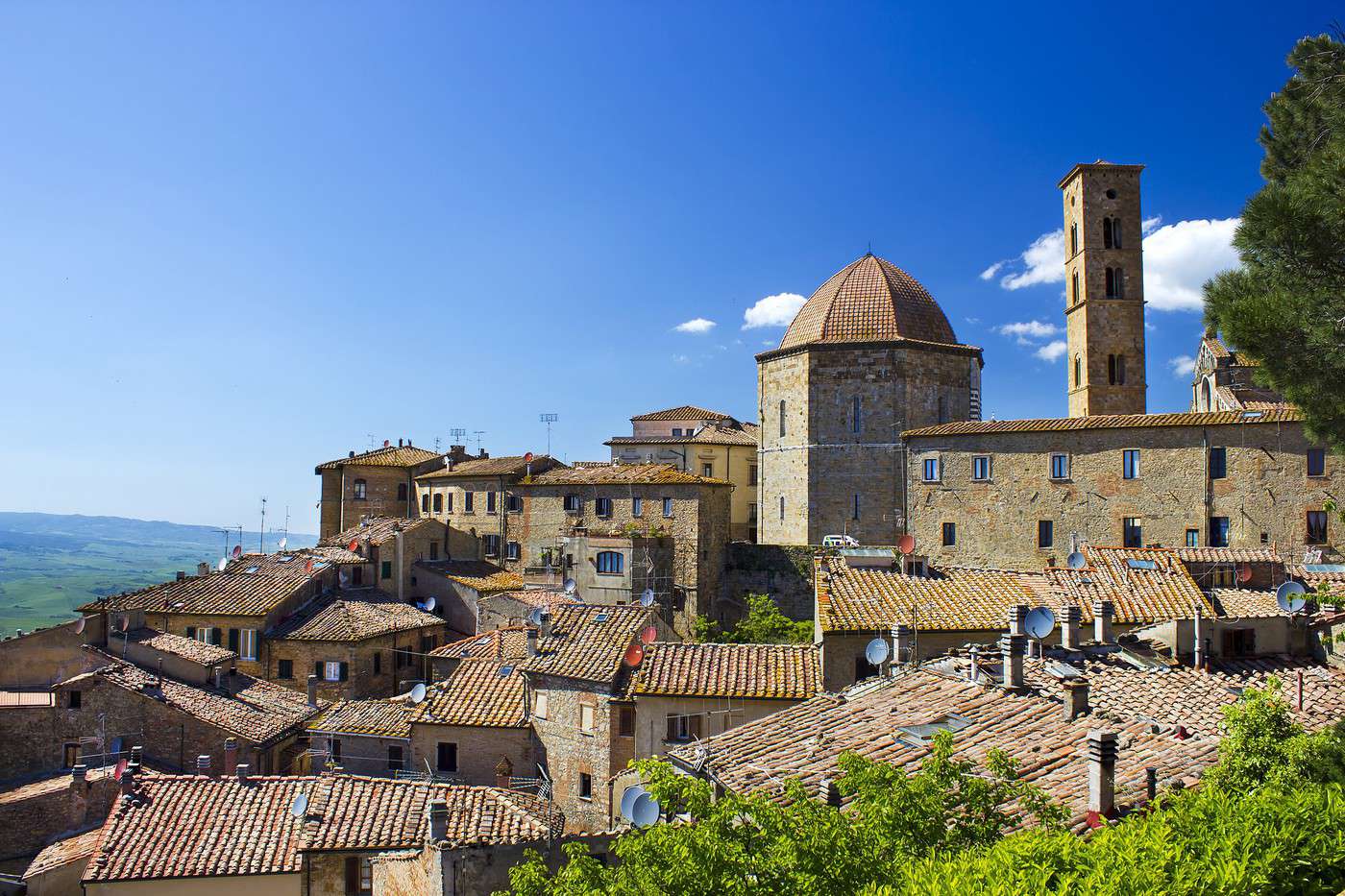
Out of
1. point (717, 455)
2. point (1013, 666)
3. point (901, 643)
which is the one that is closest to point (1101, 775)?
point (1013, 666)

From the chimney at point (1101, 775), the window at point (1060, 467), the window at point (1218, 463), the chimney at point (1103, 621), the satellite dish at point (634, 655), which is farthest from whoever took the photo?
the window at point (1060, 467)

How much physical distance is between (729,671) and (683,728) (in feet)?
5.26

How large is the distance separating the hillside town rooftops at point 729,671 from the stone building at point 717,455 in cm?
3115

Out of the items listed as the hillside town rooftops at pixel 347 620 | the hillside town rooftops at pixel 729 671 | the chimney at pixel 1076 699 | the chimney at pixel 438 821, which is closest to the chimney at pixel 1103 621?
the chimney at pixel 1076 699

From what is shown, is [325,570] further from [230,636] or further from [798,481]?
[798,481]

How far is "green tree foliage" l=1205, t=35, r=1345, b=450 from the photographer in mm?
10711

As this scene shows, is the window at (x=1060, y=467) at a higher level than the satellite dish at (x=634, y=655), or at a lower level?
higher

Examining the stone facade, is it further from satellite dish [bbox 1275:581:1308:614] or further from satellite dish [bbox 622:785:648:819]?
satellite dish [bbox 622:785:648:819]

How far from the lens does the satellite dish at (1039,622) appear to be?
1758 centimetres

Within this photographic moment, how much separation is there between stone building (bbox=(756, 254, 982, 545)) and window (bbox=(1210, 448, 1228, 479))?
11066 millimetres

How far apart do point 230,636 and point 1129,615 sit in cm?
3128

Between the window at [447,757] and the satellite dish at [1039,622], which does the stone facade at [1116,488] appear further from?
the window at [447,757]

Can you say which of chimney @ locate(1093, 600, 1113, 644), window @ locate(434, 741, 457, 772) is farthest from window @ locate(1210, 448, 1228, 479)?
window @ locate(434, 741, 457, 772)

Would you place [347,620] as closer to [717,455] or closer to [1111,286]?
[717,455]
